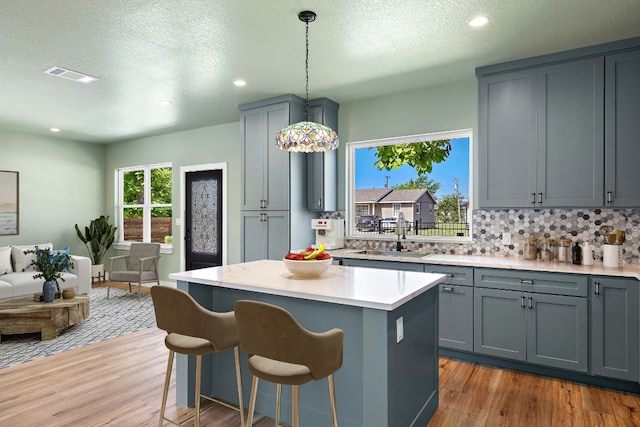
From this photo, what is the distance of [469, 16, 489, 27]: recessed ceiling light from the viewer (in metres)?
2.90

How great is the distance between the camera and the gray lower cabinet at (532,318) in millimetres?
3211

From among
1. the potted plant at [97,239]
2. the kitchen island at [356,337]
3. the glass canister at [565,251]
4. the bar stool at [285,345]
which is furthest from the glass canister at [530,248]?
the potted plant at [97,239]

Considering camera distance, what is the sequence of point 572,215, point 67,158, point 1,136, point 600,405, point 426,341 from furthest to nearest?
point 67,158 → point 1,136 → point 572,215 → point 600,405 → point 426,341

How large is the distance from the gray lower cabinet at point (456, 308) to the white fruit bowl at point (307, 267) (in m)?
1.55

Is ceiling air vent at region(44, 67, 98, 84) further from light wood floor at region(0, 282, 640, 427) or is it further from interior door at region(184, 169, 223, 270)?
light wood floor at region(0, 282, 640, 427)

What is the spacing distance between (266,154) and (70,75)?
7.09 feet

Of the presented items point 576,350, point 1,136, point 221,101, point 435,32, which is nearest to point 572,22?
point 435,32

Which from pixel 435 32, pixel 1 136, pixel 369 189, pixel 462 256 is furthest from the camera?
pixel 1 136

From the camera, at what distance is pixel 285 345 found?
1787mm

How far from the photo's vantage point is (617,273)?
3055 mm

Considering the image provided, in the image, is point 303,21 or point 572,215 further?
point 572,215

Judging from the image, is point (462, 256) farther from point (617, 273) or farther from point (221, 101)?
point (221, 101)

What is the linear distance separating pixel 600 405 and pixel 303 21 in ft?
11.5

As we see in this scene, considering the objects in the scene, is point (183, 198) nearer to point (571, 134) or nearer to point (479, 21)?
point (479, 21)
